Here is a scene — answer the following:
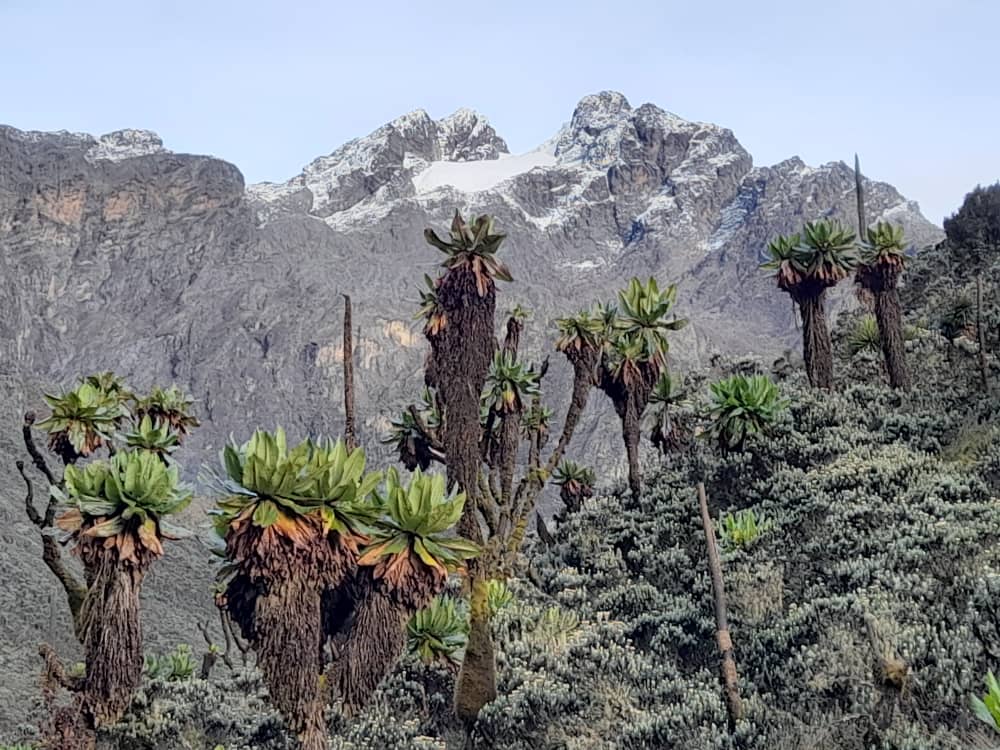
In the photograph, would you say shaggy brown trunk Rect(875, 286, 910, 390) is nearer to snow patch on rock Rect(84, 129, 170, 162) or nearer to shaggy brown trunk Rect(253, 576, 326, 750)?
shaggy brown trunk Rect(253, 576, 326, 750)

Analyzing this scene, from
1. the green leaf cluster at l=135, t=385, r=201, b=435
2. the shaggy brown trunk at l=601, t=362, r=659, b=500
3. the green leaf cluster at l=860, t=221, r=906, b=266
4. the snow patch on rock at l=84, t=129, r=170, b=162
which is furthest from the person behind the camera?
the snow patch on rock at l=84, t=129, r=170, b=162

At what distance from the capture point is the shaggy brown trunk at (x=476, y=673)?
12.1 meters

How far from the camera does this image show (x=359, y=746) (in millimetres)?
11789

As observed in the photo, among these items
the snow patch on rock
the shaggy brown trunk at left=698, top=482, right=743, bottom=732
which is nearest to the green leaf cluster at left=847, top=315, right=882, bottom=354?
the shaggy brown trunk at left=698, top=482, right=743, bottom=732

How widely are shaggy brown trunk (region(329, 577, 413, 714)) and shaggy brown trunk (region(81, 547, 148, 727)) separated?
2670mm

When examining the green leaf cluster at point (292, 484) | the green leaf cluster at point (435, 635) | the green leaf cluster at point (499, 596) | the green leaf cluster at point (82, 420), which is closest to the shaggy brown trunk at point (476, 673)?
the green leaf cluster at point (435, 635)

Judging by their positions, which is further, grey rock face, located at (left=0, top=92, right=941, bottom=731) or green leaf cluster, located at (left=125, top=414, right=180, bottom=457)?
grey rock face, located at (left=0, top=92, right=941, bottom=731)

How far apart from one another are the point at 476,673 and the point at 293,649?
3715 mm

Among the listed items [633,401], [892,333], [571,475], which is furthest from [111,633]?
[892,333]

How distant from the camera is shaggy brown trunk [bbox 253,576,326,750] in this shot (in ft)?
29.9

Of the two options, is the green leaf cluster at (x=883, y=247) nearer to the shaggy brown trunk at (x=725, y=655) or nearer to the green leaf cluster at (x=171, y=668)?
the shaggy brown trunk at (x=725, y=655)

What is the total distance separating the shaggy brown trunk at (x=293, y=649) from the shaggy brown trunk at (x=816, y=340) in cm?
1630

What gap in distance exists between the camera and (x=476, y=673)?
39.9ft

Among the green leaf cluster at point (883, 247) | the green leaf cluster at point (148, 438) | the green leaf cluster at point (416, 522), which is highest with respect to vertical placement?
the green leaf cluster at point (883, 247)
